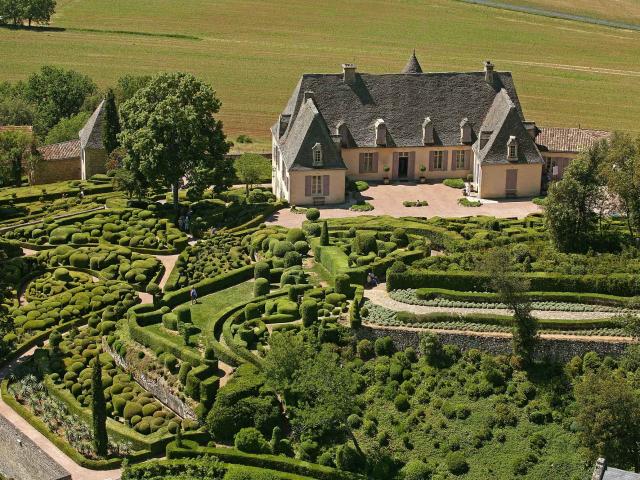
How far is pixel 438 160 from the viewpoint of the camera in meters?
107

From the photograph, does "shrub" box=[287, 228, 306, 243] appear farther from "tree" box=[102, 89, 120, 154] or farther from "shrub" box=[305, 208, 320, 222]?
"tree" box=[102, 89, 120, 154]

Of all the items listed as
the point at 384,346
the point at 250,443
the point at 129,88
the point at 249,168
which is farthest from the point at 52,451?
the point at 129,88

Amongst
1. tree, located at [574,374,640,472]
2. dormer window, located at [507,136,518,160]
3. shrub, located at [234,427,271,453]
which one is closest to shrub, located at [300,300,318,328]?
shrub, located at [234,427,271,453]

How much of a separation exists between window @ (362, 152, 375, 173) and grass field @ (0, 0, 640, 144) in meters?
29.5

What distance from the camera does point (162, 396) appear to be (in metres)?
73.6

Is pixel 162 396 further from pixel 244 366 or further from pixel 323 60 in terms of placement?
pixel 323 60

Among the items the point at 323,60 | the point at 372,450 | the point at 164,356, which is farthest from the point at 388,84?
the point at 323,60

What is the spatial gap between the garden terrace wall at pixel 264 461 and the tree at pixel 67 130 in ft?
212

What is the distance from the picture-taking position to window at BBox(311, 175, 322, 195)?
101 metres

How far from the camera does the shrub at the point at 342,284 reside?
3105 inches

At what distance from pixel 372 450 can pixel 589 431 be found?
471 inches

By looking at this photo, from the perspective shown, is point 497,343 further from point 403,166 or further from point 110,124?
point 110,124

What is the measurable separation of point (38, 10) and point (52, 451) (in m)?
131

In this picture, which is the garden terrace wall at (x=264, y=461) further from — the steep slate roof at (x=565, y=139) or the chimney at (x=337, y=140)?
the steep slate roof at (x=565, y=139)
